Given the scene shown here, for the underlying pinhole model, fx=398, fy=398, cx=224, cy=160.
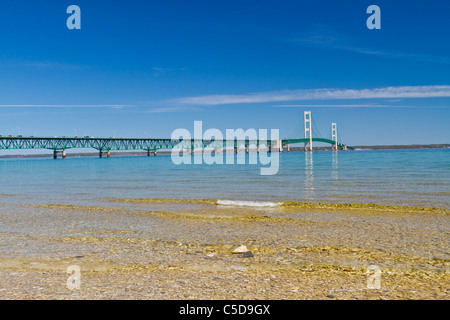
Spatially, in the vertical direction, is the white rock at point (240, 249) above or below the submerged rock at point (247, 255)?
above

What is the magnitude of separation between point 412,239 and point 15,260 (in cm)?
711

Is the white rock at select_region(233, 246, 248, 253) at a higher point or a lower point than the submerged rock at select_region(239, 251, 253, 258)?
higher

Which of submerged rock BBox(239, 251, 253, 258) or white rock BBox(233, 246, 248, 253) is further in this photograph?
white rock BBox(233, 246, 248, 253)

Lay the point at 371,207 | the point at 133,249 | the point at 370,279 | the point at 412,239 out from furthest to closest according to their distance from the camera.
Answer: the point at 371,207, the point at 412,239, the point at 133,249, the point at 370,279

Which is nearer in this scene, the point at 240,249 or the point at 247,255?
the point at 247,255

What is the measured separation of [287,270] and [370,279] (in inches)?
43.7

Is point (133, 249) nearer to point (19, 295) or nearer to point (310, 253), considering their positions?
point (19, 295)

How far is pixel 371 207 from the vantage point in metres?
12.7

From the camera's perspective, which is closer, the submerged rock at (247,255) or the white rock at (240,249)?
the submerged rock at (247,255)
